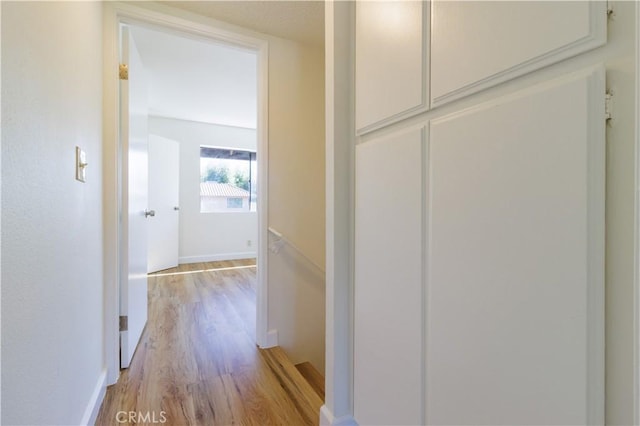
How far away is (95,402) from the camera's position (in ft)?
4.21

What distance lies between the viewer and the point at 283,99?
2051mm

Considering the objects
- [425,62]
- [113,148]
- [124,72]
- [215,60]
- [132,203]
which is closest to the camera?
[425,62]

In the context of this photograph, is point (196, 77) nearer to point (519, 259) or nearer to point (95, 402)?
point (95, 402)

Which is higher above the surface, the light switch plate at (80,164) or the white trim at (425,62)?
the white trim at (425,62)

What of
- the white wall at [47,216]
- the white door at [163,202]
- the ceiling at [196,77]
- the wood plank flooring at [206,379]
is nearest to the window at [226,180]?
the white door at [163,202]

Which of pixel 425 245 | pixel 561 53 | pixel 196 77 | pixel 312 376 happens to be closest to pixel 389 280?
pixel 425 245

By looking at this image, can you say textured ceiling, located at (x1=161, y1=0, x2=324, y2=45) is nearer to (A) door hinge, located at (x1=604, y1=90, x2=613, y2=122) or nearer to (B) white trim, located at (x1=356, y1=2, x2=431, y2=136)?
(B) white trim, located at (x1=356, y1=2, x2=431, y2=136)

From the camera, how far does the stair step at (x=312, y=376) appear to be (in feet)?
6.03

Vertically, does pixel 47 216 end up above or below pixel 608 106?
below

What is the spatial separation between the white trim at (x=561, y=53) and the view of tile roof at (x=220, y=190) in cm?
495

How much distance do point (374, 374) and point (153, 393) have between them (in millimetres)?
1248

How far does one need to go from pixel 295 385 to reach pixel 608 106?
5.67 feet

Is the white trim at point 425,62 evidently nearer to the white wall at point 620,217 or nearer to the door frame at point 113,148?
the white wall at point 620,217

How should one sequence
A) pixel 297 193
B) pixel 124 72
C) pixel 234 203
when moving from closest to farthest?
1. pixel 124 72
2. pixel 297 193
3. pixel 234 203
